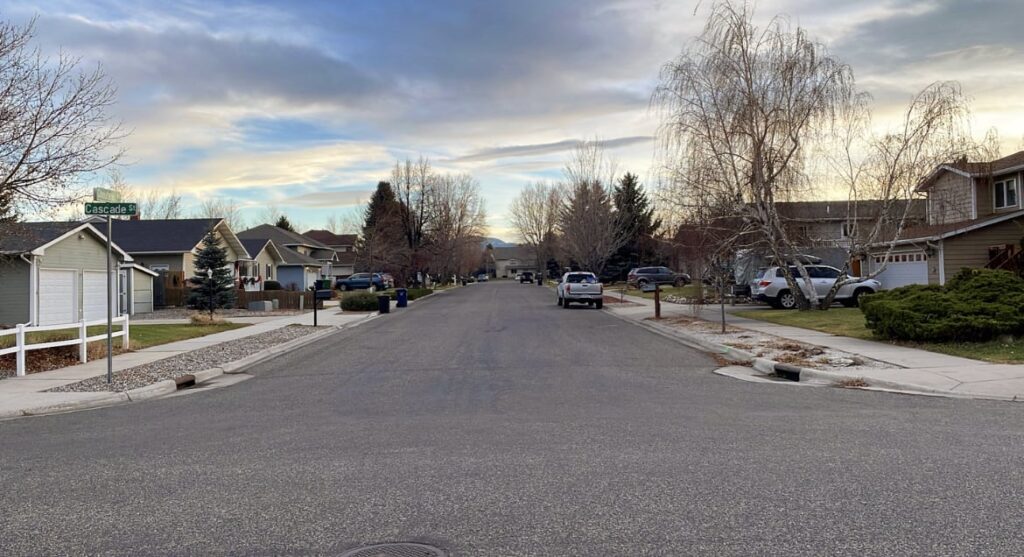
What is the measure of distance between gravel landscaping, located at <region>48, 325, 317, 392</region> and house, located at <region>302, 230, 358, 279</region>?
212 ft

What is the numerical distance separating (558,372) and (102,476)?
837 cm

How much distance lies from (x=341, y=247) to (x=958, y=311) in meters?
82.8

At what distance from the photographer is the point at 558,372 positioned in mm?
14062

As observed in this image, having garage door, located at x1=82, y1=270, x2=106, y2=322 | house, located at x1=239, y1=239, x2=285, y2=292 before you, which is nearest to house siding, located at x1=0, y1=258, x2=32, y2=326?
garage door, located at x1=82, y1=270, x2=106, y2=322

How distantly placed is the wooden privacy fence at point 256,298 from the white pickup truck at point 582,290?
13.6 metres

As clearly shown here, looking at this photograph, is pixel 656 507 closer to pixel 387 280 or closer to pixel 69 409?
pixel 69 409

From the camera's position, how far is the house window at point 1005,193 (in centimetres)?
3063

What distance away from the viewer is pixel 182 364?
15977 mm

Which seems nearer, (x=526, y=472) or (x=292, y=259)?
(x=526, y=472)

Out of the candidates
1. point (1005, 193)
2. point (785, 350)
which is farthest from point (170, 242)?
point (1005, 193)

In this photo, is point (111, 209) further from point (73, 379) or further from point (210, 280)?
point (210, 280)

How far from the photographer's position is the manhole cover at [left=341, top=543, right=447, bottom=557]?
477cm

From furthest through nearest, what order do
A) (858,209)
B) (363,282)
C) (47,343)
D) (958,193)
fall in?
(363,282), (958,193), (858,209), (47,343)

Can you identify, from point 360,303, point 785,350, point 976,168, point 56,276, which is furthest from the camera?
point 360,303
